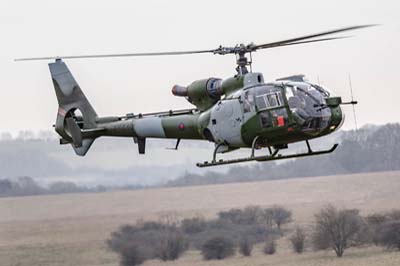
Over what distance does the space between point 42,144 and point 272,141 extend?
24.7 metres

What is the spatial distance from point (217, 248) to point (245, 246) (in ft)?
3.81

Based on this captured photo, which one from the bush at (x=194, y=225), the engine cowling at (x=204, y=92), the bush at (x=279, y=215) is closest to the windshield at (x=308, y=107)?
the engine cowling at (x=204, y=92)

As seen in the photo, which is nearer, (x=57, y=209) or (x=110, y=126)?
(x=110, y=126)

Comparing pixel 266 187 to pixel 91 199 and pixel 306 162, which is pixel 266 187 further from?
pixel 91 199

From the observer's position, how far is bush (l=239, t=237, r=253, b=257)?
4235 centimetres

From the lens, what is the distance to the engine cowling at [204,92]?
73.7 feet

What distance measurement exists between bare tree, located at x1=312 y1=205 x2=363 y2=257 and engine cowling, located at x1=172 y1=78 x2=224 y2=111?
21.4 m

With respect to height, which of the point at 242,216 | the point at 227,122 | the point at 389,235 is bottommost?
the point at 389,235

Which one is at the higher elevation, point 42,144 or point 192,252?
point 42,144

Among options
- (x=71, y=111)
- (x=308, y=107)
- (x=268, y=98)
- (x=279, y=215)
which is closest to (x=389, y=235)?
(x=279, y=215)

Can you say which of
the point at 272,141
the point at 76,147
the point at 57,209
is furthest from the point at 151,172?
the point at 272,141

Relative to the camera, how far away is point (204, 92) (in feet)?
Result: 73.9

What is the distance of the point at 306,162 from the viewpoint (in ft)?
172

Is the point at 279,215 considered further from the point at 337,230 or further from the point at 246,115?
the point at 246,115
